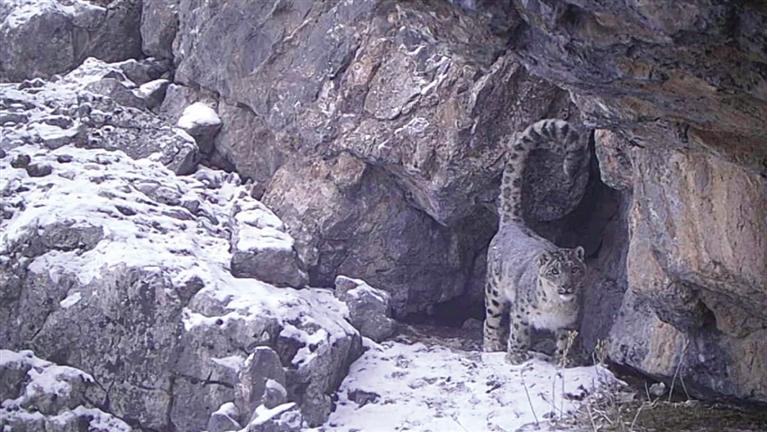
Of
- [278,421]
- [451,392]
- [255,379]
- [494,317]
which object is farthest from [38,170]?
[494,317]

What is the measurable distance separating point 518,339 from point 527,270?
0.62 metres

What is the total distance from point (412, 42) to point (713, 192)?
3981 millimetres

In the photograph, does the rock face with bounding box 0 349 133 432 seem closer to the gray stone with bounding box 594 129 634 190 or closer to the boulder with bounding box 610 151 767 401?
the boulder with bounding box 610 151 767 401

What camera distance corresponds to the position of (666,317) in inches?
272

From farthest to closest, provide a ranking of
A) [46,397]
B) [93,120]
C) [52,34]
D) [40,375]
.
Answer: [52,34]
[93,120]
[40,375]
[46,397]

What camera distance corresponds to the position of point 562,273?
8.41 meters

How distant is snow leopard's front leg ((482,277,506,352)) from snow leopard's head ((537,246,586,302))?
775mm

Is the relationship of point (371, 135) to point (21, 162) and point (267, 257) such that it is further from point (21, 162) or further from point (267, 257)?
point (21, 162)

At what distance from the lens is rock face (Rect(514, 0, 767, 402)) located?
3898 mm

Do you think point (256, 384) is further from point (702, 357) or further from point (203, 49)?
point (203, 49)

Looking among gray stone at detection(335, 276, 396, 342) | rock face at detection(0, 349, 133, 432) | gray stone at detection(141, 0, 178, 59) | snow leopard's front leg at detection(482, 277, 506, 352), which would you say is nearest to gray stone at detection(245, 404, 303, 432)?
rock face at detection(0, 349, 133, 432)

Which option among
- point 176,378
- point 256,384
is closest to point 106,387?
point 176,378

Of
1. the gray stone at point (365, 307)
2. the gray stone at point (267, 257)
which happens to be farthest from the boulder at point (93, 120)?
the gray stone at point (365, 307)

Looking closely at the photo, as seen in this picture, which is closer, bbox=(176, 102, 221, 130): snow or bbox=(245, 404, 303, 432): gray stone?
bbox=(245, 404, 303, 432): gray stone
